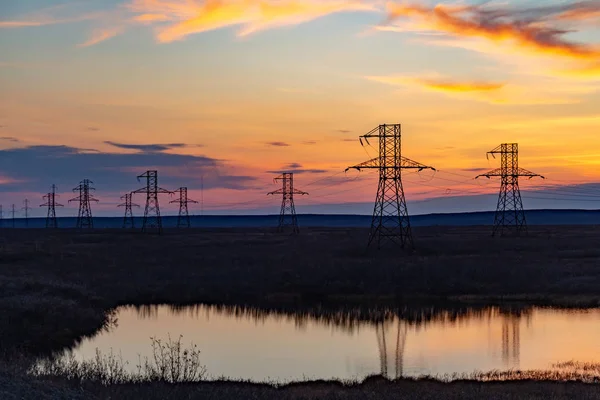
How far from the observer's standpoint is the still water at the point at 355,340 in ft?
96.1

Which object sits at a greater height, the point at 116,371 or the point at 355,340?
the point at 116,371

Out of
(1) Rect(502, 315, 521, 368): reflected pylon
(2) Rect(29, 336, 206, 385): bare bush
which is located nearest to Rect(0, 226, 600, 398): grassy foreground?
(2) Rect(29, 336, 206, 385): bare bush

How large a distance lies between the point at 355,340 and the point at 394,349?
8.32 ft

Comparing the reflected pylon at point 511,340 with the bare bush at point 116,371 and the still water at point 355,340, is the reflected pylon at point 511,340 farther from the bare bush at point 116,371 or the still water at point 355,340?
the bare bush at point 116,371

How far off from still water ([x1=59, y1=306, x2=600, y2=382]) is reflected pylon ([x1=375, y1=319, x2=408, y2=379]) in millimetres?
49

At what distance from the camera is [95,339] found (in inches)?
1342

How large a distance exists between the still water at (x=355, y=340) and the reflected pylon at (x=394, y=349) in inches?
1.9

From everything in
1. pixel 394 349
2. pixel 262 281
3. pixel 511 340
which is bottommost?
pixel 394 349

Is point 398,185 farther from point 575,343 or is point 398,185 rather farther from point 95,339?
point 95,339

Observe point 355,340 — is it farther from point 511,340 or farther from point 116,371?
point 116,371

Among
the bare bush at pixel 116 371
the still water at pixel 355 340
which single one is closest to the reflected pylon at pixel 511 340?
the still water at pixel 355 340

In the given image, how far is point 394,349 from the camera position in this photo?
1313 inches

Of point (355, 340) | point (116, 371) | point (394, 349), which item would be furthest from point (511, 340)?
point (116, 371)

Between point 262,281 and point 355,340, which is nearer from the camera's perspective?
point 355,340
